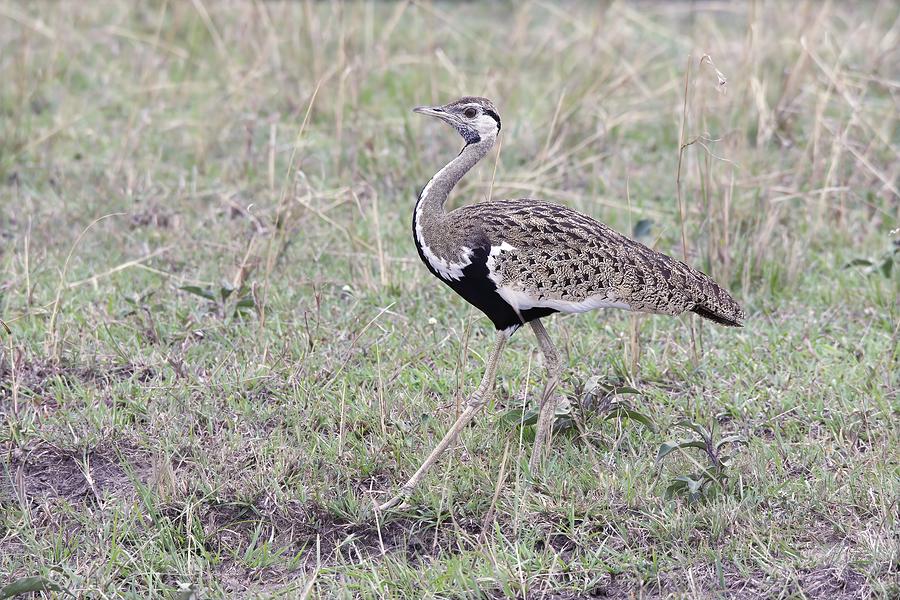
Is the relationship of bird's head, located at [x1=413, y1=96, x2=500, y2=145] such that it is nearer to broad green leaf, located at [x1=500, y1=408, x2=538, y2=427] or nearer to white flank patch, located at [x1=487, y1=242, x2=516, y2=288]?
white flank patch, located at [x1=487, y1=242, x2=516, y2=288]

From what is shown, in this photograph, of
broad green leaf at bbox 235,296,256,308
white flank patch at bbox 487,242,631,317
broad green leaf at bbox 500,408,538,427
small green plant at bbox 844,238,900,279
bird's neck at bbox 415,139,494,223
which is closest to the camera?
white flank patch at bbox 487,242,631,317

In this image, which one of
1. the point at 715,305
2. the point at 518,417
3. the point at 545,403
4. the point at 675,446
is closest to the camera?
the point at 675,446

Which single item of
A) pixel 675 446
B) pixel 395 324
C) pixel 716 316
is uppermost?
pixel 716 316

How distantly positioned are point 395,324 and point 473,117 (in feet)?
3.96

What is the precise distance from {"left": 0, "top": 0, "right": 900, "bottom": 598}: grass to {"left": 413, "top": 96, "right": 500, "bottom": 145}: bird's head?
299 millimetres

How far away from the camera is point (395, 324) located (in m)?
4.90

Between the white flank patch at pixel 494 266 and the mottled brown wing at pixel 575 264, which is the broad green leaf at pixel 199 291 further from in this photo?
the white flank patch at pixel 494 266

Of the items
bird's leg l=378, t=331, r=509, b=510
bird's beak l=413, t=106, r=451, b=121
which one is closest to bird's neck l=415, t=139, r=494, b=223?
bird's beak l=413, t=106, r=451, b=121

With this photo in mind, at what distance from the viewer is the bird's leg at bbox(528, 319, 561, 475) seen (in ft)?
12.6

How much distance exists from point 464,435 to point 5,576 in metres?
1.55

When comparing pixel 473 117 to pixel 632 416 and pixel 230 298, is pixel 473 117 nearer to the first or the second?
pixel 632 416

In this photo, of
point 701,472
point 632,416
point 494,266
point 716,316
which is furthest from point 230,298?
point 701,472

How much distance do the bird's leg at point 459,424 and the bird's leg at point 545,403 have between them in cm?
15

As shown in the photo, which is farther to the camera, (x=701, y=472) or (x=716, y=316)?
(x=716, y=316)
